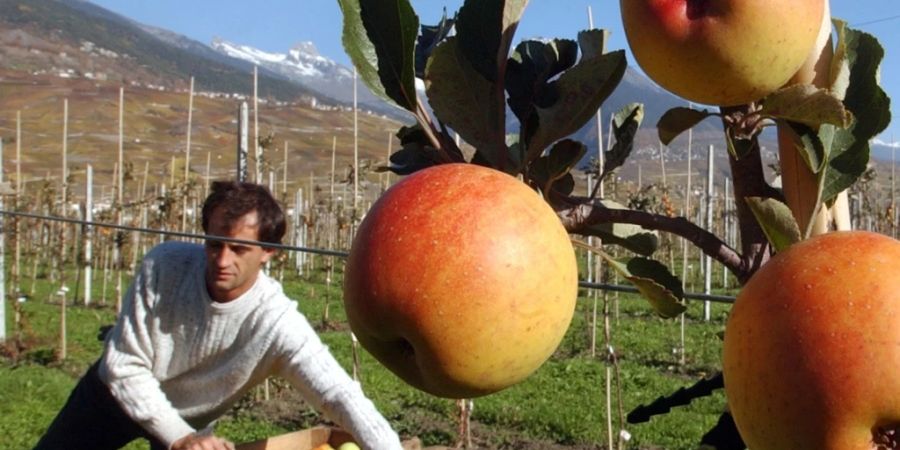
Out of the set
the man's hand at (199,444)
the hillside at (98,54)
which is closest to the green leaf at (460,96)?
the man's hand at (199,444)

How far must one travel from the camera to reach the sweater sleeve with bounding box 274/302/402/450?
279 centimetres

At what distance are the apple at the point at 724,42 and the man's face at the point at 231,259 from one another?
Answer: 89.3 inches

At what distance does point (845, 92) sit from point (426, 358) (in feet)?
0.85

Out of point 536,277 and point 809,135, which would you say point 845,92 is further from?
point 536,277

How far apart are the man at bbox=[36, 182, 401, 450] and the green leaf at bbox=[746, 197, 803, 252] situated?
232 cm

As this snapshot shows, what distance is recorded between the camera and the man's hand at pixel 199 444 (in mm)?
2586

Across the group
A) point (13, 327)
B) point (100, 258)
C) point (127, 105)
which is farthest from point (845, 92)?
point (127, 105)

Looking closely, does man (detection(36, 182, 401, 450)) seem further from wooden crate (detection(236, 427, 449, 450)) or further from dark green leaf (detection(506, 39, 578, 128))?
dark green leaf (detection(506, 39, 578, 128))

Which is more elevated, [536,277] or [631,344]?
[536,277]

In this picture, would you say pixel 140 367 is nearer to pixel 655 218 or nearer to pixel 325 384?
pixel 325 384

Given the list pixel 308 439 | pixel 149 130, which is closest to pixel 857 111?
pixel 308 439

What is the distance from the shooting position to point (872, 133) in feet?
1.52

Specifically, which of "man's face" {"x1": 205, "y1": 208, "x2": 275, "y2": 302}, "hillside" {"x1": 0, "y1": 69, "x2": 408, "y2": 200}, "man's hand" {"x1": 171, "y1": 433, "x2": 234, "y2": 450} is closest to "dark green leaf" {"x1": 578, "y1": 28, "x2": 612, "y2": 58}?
"man's face" {"x1": 205, "y1": 208, "x2": 275, "y2": 302}

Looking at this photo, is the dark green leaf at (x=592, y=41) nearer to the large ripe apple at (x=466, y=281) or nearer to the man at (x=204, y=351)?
the large ripe apple at (x=466, y=281)
